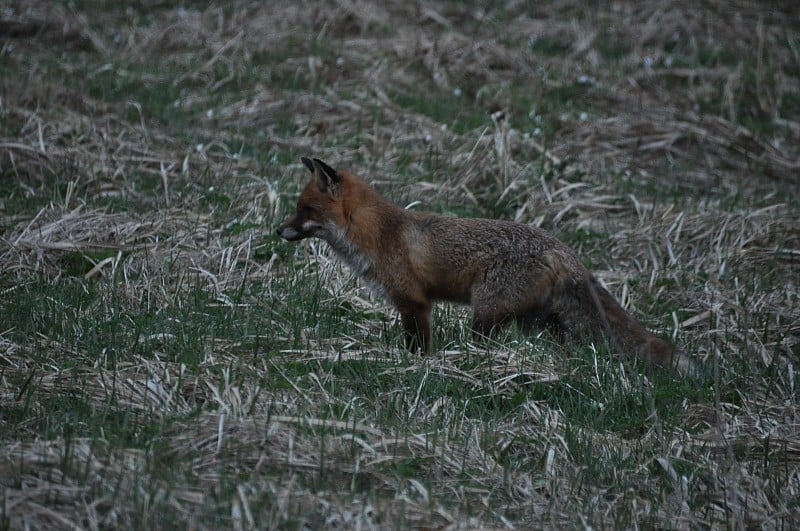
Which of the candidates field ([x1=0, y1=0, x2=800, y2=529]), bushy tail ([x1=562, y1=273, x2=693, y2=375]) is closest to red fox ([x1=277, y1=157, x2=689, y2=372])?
bushy tail ([x1=562, y1=273, x2=693, y2=375])

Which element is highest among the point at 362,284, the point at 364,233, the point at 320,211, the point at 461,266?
the point at 320,211

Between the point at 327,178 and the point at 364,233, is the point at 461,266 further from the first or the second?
the point at 327,178

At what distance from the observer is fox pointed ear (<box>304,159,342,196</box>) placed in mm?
7587

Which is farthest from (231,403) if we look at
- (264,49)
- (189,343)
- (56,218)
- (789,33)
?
(789,33)

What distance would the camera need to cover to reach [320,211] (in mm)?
7711

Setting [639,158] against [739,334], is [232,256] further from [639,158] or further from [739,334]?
[639,158]

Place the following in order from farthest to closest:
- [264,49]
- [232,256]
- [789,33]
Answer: [789,33]
[264,49]
[232,256]

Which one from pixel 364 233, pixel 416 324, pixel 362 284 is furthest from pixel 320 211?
pixel 416 324

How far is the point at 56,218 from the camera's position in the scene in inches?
359

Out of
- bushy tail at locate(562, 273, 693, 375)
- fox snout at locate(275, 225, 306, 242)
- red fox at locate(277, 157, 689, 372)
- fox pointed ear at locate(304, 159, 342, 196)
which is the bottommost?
bushy tail at locate(562, 273, 693, 375)

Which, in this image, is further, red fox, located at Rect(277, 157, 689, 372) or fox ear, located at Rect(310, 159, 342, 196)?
fox ear, located at Rect(310, 159, 342, 196)

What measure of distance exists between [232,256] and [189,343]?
2.54 m

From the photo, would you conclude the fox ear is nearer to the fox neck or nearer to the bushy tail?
the fox neck

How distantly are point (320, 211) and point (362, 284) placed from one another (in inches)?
46.9
